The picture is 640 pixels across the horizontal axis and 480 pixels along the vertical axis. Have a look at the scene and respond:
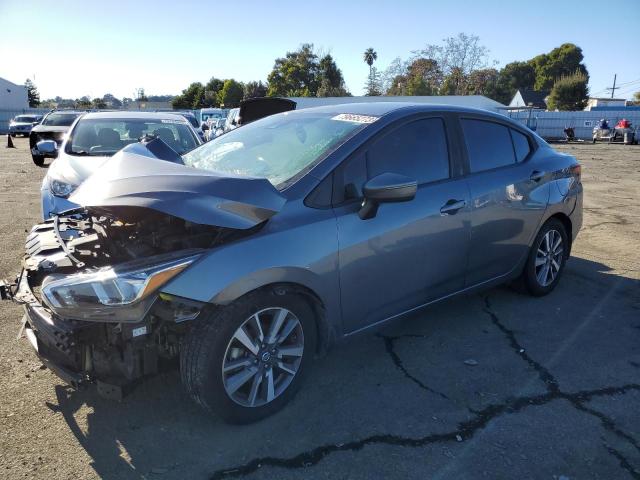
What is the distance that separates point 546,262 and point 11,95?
3172 inches

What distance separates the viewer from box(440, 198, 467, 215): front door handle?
3.37 metres

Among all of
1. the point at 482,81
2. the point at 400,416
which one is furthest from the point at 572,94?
the point at 400,416

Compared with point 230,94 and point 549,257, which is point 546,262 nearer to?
point 549,257

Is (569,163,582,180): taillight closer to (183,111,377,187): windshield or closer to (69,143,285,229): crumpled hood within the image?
(183,111,377,187): windshield

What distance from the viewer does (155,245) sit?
2.68 meters

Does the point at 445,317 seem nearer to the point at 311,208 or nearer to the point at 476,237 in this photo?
the point at 476,237

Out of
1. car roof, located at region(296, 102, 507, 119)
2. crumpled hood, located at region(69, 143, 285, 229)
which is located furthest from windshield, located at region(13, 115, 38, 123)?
crumpled hood, located at region(69, 143, 285, 229)

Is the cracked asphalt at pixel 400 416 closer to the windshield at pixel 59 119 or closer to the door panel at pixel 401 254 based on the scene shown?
the door panel at pixel 401 254

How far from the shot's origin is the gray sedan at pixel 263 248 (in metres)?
2.39

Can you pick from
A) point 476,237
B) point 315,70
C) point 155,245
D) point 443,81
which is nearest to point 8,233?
point 155,245

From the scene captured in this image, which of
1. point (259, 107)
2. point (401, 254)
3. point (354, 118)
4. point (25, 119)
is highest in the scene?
point (25, 119)

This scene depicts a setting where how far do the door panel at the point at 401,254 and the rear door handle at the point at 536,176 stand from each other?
0.95 meters

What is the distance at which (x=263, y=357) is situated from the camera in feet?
8.83

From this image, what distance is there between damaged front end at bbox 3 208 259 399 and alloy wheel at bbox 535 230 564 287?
3058 mm
